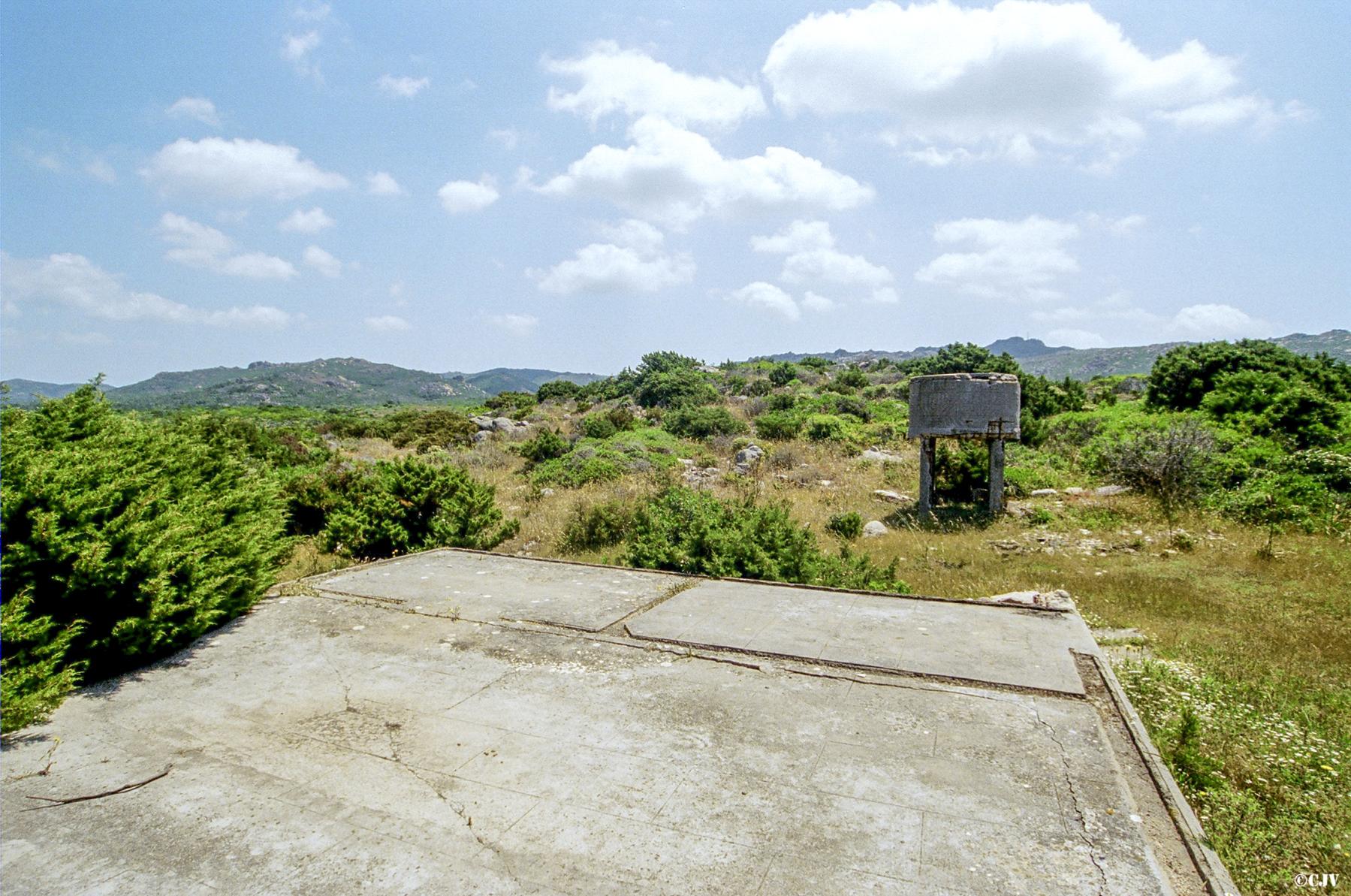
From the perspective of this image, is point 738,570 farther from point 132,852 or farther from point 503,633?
point 132,852

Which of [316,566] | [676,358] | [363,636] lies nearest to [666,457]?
[316,566]

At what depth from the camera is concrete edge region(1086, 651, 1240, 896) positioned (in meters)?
2.19

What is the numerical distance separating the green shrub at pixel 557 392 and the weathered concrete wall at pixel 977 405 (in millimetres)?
25219

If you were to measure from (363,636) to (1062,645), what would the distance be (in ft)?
14.5

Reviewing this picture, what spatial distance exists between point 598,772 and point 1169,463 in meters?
12.1

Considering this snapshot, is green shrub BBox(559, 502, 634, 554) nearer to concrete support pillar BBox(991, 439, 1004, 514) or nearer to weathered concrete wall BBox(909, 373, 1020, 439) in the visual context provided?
weathered concrete wall BBox(909, 373, 1020, 439)

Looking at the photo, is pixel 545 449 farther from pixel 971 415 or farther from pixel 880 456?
pixel 971 415

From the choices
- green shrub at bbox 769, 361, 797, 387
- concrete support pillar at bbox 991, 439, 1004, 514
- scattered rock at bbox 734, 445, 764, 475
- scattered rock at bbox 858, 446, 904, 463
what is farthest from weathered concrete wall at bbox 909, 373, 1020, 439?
green shrub at bbox 769, 361, 797, 387

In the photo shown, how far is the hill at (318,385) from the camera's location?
3418 inches

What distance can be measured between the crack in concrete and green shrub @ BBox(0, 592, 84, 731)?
14.3 feet

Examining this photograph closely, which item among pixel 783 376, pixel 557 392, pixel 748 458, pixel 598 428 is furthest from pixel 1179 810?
pixel 557 392

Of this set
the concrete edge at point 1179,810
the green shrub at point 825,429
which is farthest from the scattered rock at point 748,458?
the concrete edge at point 1179,810

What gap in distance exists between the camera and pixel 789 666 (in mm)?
3902

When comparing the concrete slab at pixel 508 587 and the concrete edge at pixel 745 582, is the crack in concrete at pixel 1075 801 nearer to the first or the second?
the concrete edge at pixel 745 582
